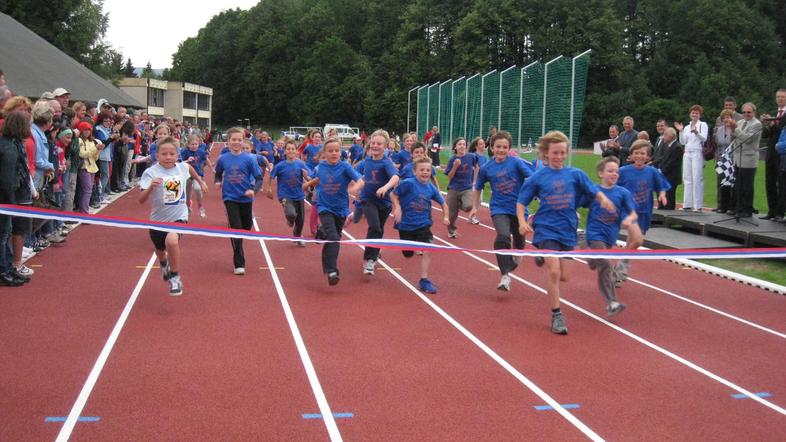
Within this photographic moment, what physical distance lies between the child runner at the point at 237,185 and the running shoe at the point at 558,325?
168 inches

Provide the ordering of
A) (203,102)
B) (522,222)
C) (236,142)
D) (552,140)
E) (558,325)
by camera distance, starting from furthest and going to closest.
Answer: (203,102)
(236,142)
(552,140)
(522,222)
(558,325)

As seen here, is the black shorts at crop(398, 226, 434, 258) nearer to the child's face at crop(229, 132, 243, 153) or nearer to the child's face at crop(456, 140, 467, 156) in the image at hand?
the child's face at crop(229, 132, 243, 153)

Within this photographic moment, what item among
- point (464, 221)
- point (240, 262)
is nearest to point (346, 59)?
point (464, 221)

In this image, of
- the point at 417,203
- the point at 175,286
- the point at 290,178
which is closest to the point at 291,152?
the point at 290,178

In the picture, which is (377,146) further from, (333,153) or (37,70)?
(37,70)

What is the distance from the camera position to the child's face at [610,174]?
8.11 meters

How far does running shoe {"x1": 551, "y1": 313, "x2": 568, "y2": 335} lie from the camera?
23.5 feet

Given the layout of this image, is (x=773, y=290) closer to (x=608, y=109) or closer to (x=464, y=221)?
(x=464, y=221)

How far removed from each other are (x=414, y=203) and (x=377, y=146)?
3.18ft

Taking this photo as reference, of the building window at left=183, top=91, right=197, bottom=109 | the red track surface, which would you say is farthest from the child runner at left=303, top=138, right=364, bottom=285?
the building window at left=183, top=91, right=197, bottom=109

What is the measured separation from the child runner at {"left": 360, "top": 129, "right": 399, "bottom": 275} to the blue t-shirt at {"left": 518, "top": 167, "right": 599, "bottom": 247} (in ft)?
7.98

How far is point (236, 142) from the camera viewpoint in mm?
10289

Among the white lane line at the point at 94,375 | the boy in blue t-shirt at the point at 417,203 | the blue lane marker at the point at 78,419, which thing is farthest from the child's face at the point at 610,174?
the blue lane marker at the point at 78,419

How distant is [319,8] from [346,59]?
477 inches
